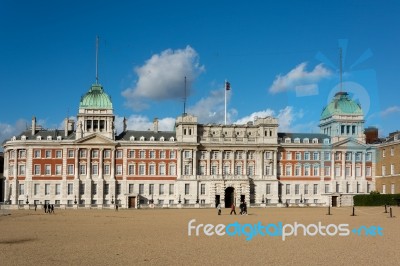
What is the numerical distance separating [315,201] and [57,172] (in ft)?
142

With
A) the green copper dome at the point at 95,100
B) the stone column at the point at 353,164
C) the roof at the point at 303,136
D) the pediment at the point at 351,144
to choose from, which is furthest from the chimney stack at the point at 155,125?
the stone column at the point at 353,164

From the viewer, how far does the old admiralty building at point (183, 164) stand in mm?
96875

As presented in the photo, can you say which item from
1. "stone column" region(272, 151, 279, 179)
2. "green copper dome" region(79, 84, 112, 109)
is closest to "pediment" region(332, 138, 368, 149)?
"stone column" region(272, 151, 279, 179)

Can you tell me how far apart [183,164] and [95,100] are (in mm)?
17989

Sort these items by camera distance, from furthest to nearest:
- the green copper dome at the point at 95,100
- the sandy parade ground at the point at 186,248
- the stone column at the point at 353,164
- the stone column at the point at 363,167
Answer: the stone column at the point at 363,167, the stone column at the point at 353,164, the green copper dome at the point at 95,100, the sandy parade ground at the point at 186,248

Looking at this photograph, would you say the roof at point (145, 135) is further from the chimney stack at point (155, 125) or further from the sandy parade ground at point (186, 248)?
the sandy parade ground at point (186, 248)

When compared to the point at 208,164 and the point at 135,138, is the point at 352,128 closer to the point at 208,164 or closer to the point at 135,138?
the point at 208,164

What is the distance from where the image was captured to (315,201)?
103 m

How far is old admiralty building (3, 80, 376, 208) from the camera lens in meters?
96.9

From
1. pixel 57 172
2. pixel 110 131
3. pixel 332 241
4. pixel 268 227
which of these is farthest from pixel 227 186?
pixel 332 241

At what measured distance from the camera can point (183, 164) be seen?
326 feet

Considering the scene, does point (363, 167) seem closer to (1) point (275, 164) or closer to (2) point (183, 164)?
(1) point (275, 164)

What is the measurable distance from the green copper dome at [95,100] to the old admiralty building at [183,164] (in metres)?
0.16

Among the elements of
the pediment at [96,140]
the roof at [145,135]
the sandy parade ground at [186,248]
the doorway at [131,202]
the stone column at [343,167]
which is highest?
the roof at [145,135]
